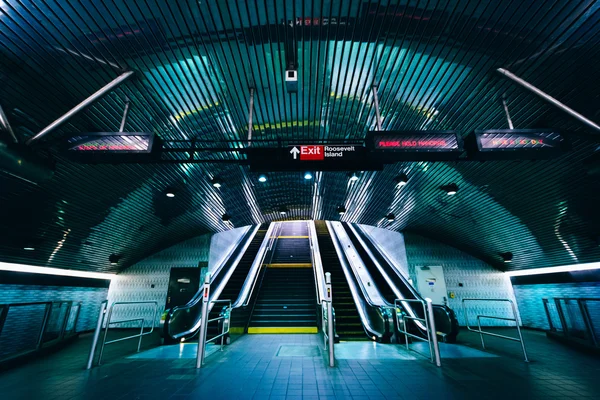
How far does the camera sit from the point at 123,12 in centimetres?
297

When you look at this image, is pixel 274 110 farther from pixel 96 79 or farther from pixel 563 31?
pixel 563 31

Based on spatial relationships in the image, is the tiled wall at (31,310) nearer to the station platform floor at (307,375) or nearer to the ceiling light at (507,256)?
the station platform floor at (307,375)

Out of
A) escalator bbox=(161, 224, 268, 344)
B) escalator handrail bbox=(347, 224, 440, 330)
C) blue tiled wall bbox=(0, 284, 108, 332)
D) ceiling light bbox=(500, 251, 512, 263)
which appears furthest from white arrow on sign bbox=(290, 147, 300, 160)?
ceiling light bbox=(500, 251, 512, 263)

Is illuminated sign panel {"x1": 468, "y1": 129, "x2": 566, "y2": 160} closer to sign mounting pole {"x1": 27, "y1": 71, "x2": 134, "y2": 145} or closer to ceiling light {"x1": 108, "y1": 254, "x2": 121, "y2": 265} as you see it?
sign mounting pole {"x1": 27, "y1": 71, "x2": 134, "y2": 145}

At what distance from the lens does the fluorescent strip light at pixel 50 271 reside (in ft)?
22.2

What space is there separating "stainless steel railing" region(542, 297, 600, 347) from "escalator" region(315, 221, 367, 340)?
202 inches

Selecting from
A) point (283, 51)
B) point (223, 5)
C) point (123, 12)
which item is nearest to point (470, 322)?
point (283, 51)

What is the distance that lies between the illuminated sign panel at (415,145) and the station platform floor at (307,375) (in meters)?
3.24

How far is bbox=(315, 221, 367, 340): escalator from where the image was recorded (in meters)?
7.66

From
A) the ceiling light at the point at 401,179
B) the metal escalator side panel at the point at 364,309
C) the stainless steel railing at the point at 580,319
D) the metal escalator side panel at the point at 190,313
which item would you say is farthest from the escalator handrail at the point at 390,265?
the metal escalator side panel at the point at 190,313

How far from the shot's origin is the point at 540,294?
9.37 meters

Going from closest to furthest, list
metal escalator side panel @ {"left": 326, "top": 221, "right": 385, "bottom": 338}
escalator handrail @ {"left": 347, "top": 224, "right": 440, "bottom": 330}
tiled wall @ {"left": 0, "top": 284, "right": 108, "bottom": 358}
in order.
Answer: tiled wall @ {"left": 0, "top": 284, "right": 108, "bottom": 358}
metal escalator side panel @ {"left": 326, "top": 221, "right": 385, "bottom": 338}
escalator handrail @ {"left": 347, "top": 224, "right": 440, "bottom": 330}

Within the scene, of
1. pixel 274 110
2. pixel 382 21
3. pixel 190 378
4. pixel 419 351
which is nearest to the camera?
pixel 382 21

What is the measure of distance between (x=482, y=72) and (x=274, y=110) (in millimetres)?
3404
